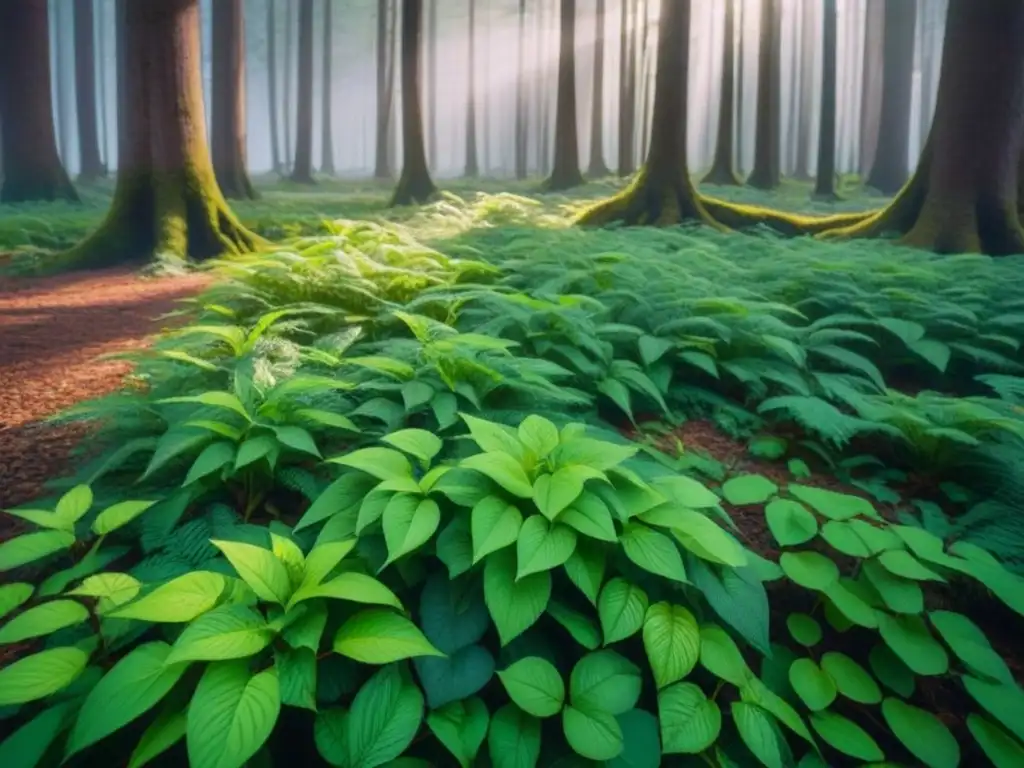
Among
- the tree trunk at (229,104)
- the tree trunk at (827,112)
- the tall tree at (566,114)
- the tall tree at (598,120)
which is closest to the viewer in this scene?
the tree trunk at (229,104)

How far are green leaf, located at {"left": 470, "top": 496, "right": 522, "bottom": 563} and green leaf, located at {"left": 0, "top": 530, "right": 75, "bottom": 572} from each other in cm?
146

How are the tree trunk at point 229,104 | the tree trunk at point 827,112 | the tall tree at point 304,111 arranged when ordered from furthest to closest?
the tall tree at point 304,111
the tree trunk at point 827,112
the tree trunk at point 229,104

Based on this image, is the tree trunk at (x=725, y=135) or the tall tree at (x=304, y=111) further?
the tall tree at (x=304, y=111)

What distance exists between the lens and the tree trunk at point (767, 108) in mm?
20656

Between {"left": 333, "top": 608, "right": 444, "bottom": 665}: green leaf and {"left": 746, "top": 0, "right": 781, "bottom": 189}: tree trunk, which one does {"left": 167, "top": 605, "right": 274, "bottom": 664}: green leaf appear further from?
{"left": 746, "top": 0, "right": 781, "bottom": 189}: tree trunk

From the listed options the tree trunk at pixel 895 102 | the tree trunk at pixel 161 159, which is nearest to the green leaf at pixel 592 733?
the tree trunk at pixel 161 159

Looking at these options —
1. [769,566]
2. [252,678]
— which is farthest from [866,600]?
[252,678]

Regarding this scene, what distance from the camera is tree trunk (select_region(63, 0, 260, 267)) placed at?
8008 mm

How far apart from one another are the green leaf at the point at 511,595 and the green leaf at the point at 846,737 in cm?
104

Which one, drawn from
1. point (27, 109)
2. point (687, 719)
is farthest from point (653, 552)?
point (27, 109)

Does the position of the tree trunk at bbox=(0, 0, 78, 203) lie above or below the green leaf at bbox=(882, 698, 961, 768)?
above

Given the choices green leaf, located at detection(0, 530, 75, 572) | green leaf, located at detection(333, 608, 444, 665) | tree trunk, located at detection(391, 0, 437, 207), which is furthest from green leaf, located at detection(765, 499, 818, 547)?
tree trunk, located at detection(391, 0, 437, 207)

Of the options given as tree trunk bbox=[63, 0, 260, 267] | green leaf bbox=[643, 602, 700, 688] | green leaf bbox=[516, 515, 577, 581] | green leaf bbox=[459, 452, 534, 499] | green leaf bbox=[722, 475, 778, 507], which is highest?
tree trunk bbox=[63, 0, 260, 267]

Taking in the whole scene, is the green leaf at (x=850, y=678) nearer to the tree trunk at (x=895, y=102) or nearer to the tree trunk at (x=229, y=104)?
the tree trunk at (x=229, y=104)
